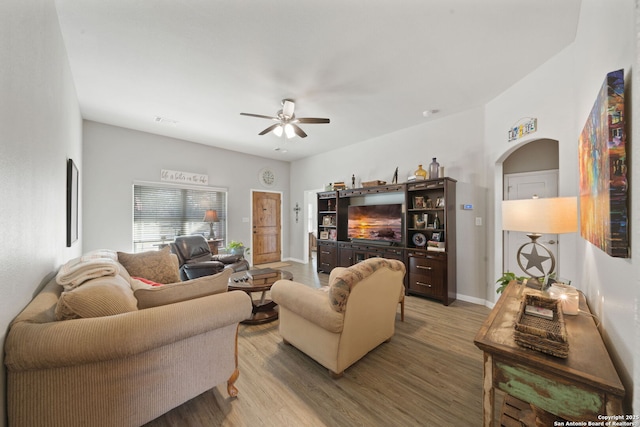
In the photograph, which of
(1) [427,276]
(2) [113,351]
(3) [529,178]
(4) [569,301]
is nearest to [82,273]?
(2) [113,351]

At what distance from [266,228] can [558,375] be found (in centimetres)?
619

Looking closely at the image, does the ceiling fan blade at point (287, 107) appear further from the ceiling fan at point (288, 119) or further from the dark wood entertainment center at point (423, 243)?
the dark wood entertainment center at point (423, 243)

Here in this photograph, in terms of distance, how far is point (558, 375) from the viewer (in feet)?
3.01

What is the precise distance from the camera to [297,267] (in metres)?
6.03

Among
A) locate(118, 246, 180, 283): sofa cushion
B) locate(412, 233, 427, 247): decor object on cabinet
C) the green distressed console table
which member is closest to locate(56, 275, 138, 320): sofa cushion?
locate(118, 246, 180, 283): sofa cushion

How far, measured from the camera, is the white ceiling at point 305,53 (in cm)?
188

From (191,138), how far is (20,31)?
413 cm

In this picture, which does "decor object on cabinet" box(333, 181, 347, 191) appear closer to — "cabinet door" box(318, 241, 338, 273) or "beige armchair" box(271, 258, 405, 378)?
"cabinet door" box(318, 241, 338, 273)

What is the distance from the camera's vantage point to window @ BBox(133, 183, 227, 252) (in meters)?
4.68

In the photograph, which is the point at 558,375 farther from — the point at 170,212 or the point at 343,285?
the point at 170,212

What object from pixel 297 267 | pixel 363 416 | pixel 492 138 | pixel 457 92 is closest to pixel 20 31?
pixel 363 416

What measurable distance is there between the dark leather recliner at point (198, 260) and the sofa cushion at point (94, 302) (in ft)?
7.79

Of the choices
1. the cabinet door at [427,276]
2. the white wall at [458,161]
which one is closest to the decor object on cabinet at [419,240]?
the cabinet door at [427,276]

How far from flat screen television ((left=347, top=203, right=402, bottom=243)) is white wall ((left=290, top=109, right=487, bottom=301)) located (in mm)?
659
